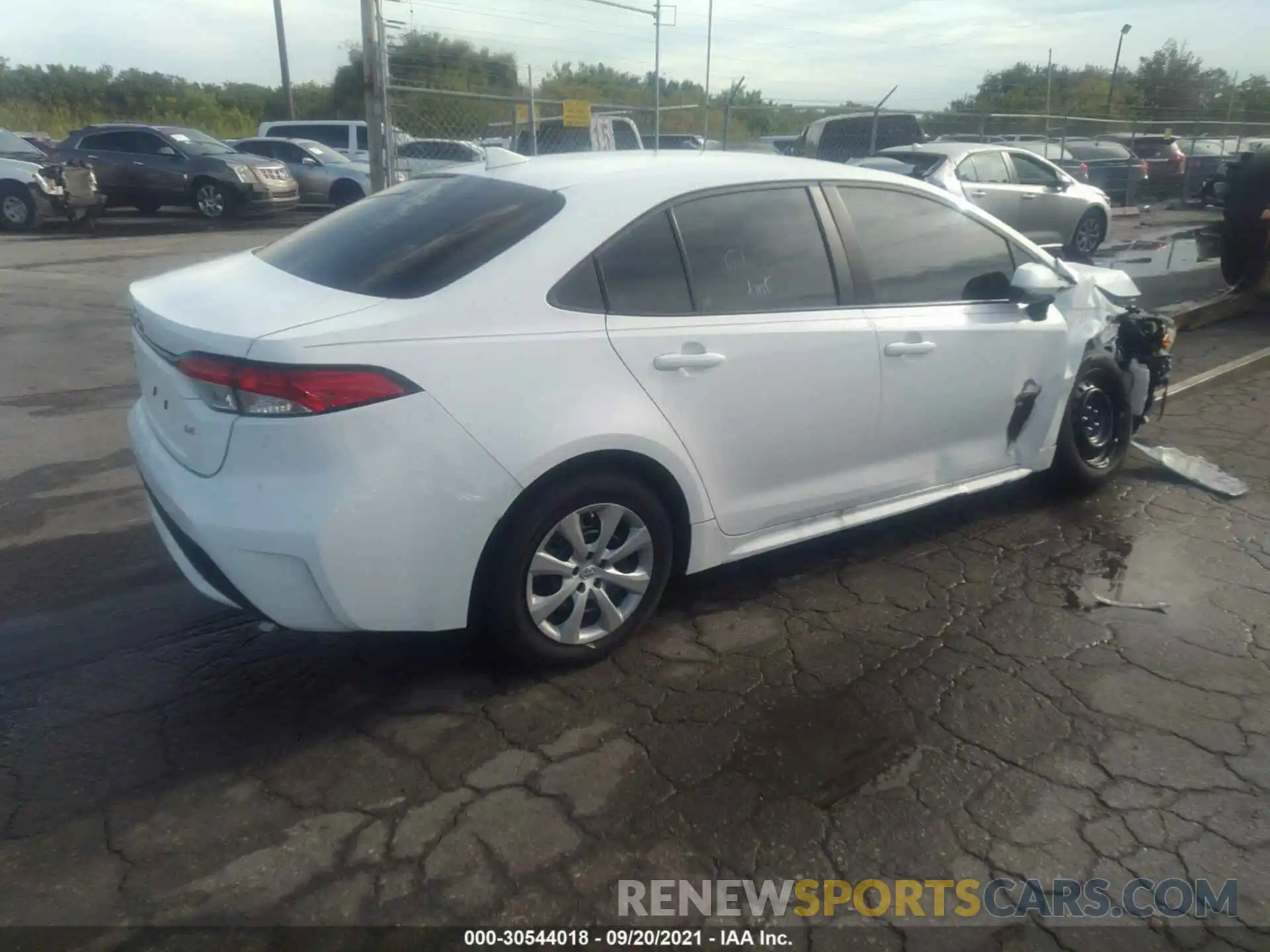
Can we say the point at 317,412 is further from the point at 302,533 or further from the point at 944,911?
the point at 944,911

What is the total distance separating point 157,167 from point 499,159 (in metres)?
18.2

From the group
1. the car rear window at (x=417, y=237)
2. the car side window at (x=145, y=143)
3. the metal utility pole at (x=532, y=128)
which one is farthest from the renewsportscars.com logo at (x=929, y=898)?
the car side window at (x=145, y=143)

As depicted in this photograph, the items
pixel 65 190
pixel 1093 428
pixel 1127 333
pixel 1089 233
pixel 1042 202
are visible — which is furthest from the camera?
pixel 65 190

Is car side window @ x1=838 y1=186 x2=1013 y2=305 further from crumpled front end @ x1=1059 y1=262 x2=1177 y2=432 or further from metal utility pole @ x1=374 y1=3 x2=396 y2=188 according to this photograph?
metal utility pole @ x1=374 y1=3 x2=396 y2=188

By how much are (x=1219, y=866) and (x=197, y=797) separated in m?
2.71

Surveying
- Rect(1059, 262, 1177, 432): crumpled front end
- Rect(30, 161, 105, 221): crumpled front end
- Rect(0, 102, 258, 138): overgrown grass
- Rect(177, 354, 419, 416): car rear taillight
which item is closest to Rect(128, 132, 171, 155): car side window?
Rect(30, 161, 105, 221): crumpled front end

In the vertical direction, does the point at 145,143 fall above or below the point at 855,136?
below

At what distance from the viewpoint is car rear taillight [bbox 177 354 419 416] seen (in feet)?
9.04

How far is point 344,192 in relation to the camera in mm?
21500

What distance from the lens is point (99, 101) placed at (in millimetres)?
49812

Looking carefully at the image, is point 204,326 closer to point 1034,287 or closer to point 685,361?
point 685,361

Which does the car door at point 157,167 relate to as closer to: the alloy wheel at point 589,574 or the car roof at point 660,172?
the car roof at point 660,172

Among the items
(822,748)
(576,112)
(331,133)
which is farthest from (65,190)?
(822,748)

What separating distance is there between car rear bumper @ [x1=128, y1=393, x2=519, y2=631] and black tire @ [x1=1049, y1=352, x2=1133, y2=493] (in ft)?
10.2
